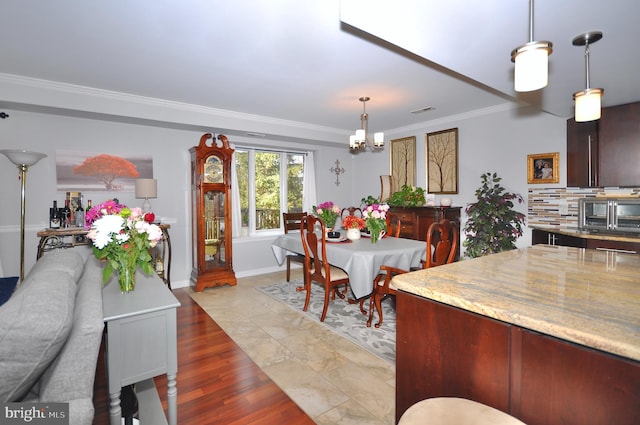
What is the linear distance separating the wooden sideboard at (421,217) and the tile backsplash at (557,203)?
866 millimetres

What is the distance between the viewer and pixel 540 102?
9.97 feet

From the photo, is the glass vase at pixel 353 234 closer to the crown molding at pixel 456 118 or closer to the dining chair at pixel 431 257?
the dining chair at pixel 431 257

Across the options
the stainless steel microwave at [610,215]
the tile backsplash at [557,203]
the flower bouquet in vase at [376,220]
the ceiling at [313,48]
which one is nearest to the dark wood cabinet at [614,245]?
the stainless steel microwave at [610,215]

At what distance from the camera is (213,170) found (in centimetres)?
425

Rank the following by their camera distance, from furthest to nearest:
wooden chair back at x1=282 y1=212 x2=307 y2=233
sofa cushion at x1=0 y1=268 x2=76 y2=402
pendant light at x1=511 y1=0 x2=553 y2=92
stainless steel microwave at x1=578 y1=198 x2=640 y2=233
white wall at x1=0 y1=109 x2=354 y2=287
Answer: wooden chair back at x1=282 y1=212 x2=307 y2=233
white wall at x1=0 y1=109 x2=354 y2=287
stainless steel microwave at x1=578 y1=198 x2=640 y2=233
pendant light at x1=511 y1=0 x2=553 y2=92
sofa cushion at x1=0 y1=268 x2=76 y2=402

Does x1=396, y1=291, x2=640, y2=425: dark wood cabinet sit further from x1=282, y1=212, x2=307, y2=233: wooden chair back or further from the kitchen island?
x1=282, y1=212, x2=307, y2=233: wooden chair back

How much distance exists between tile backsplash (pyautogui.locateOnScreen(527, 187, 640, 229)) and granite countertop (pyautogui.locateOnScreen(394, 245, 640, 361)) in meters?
2.22

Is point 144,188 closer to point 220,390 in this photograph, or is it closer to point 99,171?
point 99,171

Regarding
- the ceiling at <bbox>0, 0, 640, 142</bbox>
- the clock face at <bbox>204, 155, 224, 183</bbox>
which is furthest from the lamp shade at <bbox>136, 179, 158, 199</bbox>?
the ceiling at <bbox>0, 0, 640, 142</bbox>

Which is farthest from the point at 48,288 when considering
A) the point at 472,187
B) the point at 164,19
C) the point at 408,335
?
the point at 472,187

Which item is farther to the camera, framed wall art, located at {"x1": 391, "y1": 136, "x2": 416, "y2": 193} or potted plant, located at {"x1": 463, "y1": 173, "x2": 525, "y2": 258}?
framed wall art, located at {"x1": 391, "y1": 136, "x2": 416, "y2": 193}

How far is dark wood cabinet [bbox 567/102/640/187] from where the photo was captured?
10.2ft

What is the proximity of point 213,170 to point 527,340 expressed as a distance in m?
4.02

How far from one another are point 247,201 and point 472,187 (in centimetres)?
336
